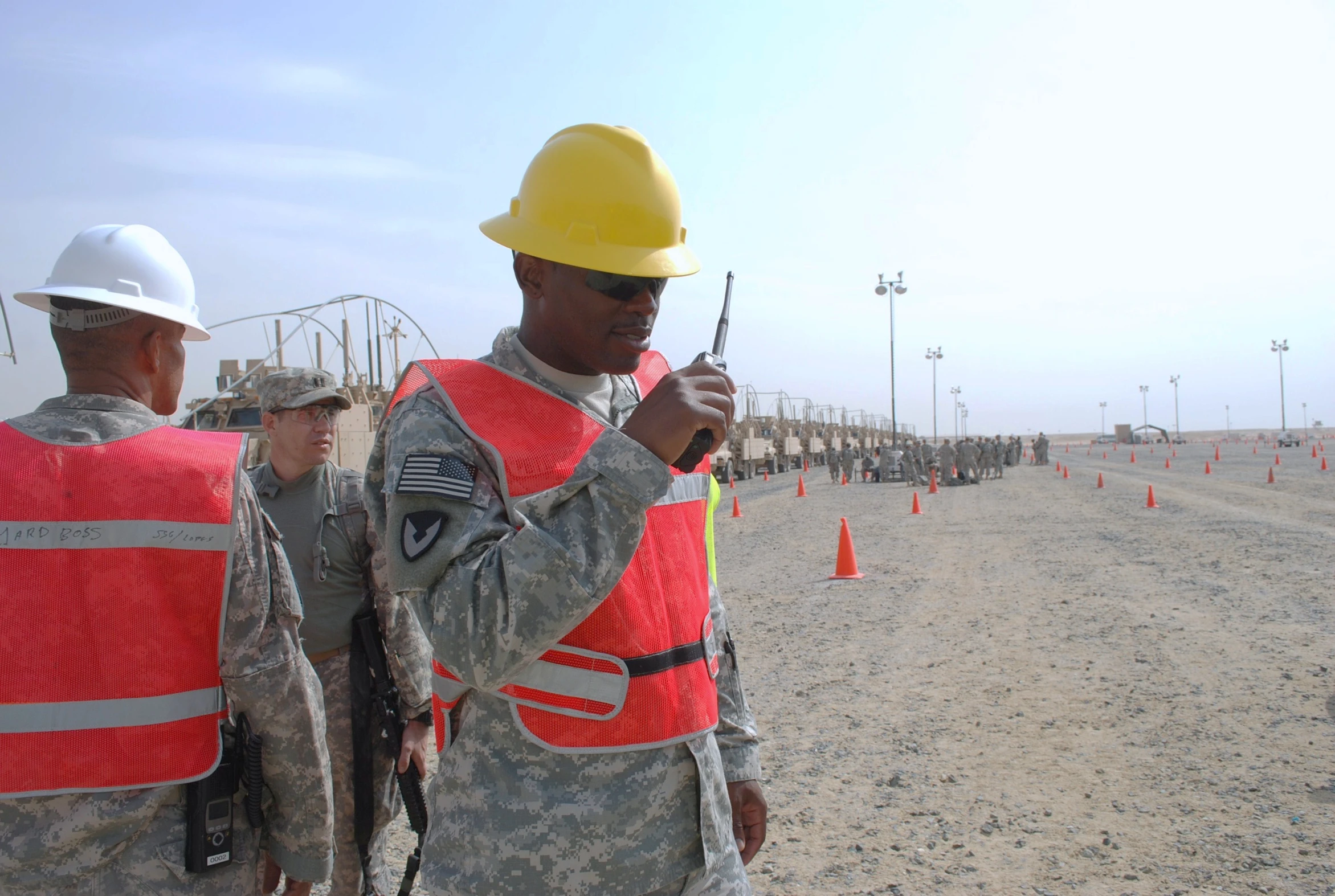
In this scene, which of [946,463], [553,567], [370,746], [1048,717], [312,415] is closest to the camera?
[553,567]

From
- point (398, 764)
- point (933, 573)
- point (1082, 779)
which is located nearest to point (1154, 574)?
point (933, 573)

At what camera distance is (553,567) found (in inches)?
49.8

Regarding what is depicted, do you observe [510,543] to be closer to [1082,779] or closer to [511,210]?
[511,210]

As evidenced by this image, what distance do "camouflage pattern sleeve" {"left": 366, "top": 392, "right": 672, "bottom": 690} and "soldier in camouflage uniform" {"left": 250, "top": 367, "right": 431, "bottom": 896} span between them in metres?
1.91

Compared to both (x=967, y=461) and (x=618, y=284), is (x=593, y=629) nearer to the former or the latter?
(x=618, y=284)

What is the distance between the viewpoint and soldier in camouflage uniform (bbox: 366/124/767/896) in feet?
4.24

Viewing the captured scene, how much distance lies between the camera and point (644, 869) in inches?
59.0

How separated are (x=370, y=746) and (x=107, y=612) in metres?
1.59

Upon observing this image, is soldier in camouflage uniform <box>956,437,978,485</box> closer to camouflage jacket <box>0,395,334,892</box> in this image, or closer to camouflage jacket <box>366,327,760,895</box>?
camouflage jacket <box>0,395,334,892</box>

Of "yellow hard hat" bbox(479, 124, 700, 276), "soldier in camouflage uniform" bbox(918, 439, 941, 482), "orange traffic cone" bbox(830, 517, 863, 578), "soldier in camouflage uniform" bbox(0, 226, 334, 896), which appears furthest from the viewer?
"soldier in camouflage uniform" bbox(918, 439, 941, 482)

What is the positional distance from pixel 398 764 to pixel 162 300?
5.90 feet

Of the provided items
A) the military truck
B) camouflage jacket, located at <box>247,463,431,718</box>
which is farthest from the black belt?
the military truck

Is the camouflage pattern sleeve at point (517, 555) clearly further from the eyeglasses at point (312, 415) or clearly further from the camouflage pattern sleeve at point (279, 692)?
the eyeglasses at point (312, 415)

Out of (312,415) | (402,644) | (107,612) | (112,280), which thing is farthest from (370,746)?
(112,280)
